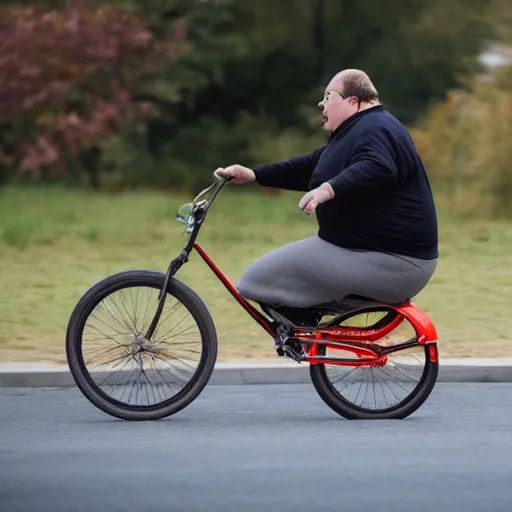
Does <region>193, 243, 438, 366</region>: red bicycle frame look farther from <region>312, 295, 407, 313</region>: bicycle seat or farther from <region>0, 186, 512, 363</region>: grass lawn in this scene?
<region>0, 186, 512, 363</region>: grass lawn

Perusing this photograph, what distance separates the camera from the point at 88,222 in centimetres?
2436

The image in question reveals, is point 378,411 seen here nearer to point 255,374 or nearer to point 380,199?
point 380,199

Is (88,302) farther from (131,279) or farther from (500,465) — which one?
(500,465)

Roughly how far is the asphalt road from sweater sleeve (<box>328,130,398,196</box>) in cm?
112

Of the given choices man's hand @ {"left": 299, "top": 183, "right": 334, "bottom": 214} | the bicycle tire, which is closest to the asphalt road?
the bicycle tire

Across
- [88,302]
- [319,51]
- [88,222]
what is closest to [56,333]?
[88,302]

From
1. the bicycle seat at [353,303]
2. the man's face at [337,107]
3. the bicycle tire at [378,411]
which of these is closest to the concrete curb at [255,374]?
the bicycle tire at [378,411]

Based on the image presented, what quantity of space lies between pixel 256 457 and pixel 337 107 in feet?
6.34

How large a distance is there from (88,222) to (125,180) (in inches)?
645

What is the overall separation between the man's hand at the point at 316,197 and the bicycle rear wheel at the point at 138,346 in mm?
803

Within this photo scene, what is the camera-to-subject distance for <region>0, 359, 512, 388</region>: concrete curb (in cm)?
962

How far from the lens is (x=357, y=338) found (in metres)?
8.30

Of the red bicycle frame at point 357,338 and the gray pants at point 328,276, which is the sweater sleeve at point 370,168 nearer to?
the gray pants at point 328,276

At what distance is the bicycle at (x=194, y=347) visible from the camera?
8195 mm
